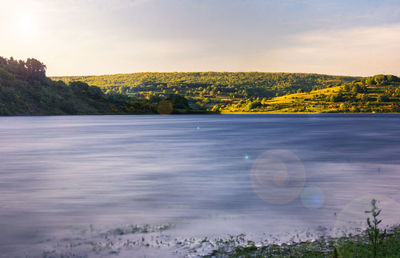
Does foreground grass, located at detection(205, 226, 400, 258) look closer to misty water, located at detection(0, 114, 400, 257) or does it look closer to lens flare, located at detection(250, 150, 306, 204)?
misty water, located at detection(0, 114, 400, 257)

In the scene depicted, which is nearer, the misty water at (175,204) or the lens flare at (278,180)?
the misty water at (175,204)

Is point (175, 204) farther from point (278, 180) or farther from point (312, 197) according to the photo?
point (278, 180)

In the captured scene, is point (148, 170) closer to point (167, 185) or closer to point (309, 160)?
point (167, 185)

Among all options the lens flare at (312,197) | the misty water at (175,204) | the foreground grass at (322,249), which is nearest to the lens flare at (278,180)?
the misty water at (175,204)

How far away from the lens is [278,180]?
90.1 ft

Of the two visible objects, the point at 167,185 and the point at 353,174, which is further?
the point at 353,174

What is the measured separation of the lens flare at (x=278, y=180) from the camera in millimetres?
21375

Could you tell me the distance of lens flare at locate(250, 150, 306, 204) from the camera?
842 inches

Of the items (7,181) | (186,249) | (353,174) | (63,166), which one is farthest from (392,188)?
(63,166)

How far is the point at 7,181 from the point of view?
1083 inches

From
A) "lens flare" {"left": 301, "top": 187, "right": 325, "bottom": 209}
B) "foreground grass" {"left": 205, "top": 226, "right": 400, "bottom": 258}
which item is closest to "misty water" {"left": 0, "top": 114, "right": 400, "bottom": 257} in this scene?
"lens flare" {"left": 301, "top": 187, "right": 325, "bottom": 209}

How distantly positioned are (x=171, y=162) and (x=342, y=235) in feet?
91.4

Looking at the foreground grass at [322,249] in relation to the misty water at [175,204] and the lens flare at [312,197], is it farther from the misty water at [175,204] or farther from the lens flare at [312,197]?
the lens flare at [312,197]

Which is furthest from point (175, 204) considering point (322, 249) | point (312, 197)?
point (322, 249)
